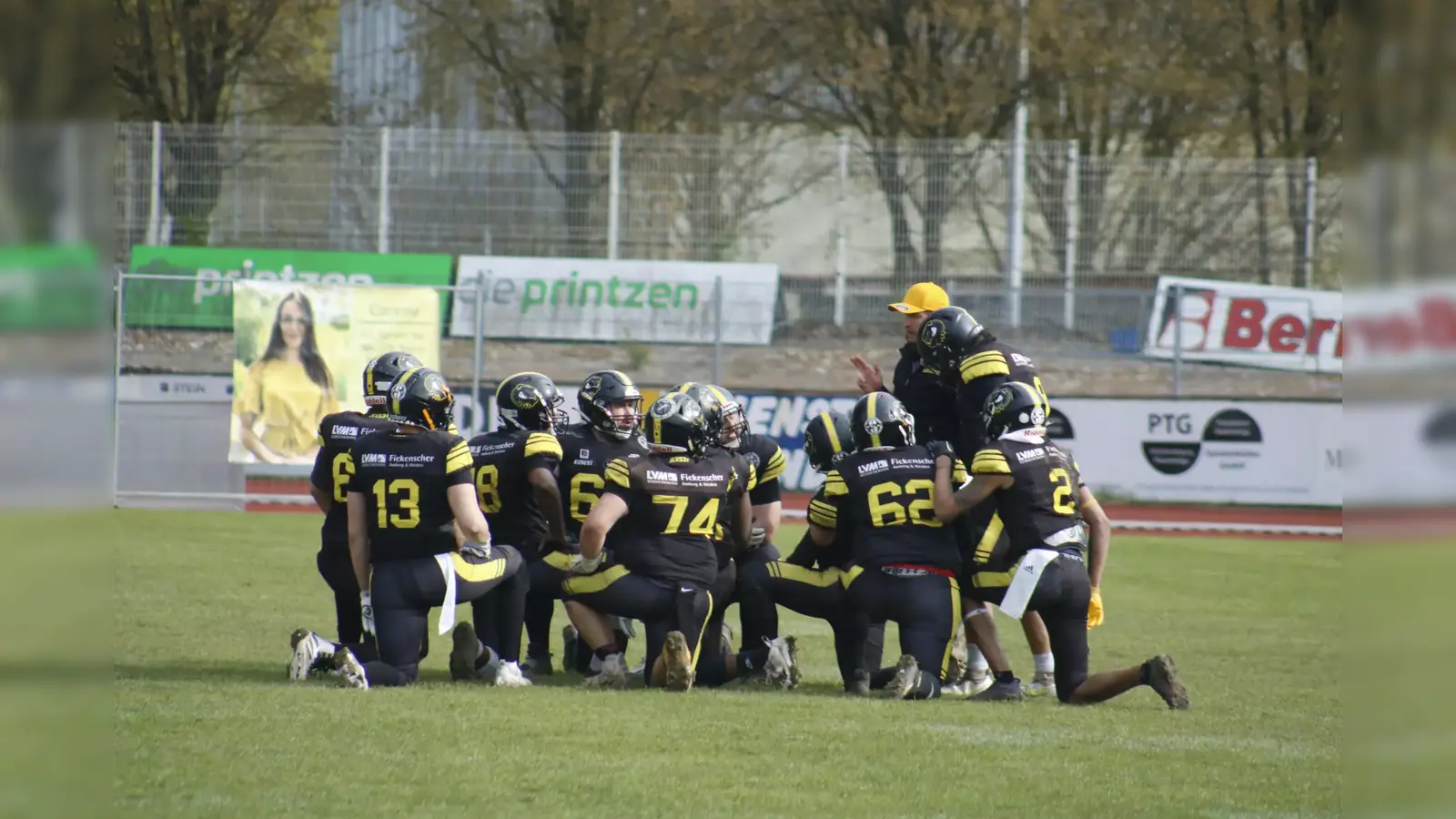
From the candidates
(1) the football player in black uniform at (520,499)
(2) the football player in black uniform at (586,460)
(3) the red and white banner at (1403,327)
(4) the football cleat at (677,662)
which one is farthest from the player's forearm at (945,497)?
(3) the red and white banner at (1403,327)

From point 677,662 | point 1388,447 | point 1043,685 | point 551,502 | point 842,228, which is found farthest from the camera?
point 842,228

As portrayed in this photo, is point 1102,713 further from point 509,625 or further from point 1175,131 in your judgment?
point 1175,131

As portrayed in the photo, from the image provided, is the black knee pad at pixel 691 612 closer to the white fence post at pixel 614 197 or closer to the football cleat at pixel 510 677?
the football cleat at pixel 510 677

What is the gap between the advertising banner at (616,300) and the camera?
2330 cm

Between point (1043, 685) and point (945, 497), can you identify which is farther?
point (1043, 685)

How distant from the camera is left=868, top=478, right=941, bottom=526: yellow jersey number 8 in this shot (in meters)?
8.62

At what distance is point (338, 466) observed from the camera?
8.94 metres

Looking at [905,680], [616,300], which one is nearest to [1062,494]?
[905,680]

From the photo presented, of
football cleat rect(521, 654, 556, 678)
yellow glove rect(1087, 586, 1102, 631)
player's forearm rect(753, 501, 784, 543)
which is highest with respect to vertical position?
player's forearm rect(753, 501, 784, 543)

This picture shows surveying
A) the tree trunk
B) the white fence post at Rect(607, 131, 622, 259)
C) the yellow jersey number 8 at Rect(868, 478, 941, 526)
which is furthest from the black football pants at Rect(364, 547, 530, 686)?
the tree trunk

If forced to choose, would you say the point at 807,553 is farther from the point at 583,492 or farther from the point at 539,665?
the point at 539,665

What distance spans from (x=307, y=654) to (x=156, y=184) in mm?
17968

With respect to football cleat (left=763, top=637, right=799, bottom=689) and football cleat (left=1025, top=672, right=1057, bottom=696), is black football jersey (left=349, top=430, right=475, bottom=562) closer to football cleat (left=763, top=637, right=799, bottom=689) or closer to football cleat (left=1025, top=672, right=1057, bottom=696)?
football cleat (left=763, top=637, right=799, bottom=689)

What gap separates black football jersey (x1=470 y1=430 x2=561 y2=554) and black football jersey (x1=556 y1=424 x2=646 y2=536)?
12 centimetres
